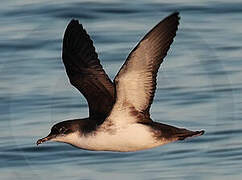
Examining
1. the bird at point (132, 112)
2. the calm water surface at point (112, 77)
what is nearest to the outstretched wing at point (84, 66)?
the bird at point (132, 112)

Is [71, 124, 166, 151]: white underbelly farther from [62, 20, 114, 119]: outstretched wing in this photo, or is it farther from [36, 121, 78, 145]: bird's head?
[62, 20, 114, 119]: outstretched wing

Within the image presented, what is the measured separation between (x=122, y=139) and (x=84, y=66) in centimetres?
163

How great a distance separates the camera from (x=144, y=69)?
12.1 m

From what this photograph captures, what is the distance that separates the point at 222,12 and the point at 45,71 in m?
4.76

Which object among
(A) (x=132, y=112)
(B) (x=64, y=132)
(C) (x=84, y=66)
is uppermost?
(C) (x=84, y=66)

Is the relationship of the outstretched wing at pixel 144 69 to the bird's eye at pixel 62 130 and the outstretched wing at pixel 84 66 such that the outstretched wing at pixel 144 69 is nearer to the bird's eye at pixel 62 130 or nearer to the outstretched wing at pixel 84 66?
the outstretched wing at pixel 84 66

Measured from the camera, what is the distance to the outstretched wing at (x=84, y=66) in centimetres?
1294

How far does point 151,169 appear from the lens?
48.3ft

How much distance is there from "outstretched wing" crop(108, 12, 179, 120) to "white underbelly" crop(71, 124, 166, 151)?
0.24m

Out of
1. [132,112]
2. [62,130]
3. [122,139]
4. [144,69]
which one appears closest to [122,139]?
[122,139]

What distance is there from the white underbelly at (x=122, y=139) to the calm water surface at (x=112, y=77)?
2.26m

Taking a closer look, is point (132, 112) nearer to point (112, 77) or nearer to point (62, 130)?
point (62, 130)

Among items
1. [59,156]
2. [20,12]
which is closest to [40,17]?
[20,12]

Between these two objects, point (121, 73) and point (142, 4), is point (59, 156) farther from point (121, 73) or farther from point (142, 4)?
point (142, 4)
